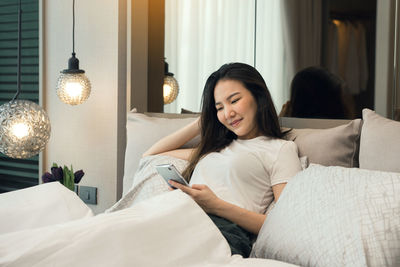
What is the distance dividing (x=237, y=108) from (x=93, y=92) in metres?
1.15

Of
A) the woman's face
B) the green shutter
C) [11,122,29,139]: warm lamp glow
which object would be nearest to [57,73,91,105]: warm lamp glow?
[11,122,29,139]: warm lamp glow

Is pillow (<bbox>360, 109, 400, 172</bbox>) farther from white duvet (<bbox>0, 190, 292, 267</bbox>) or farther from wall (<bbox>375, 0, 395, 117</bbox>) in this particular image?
white duvet (<bbox>0, 190, 292, 267</bbox>)

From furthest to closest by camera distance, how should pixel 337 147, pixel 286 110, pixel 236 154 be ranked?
pixel 286 110, pixel 236 154, pixel 337 147

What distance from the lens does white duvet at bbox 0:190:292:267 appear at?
0.96 meters

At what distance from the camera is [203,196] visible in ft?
5.32

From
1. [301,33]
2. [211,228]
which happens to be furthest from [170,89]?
[211,228]

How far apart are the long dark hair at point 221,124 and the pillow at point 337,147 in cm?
19

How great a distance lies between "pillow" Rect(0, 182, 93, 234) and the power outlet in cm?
133

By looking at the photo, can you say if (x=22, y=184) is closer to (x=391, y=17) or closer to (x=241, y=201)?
(x=241, y=201)

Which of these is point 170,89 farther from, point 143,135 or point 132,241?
point 132,241

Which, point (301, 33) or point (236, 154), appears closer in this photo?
point (236, 154)

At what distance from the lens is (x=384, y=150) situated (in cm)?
155

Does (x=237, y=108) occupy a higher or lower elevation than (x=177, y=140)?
higher

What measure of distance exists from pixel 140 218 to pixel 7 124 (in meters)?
1.44
